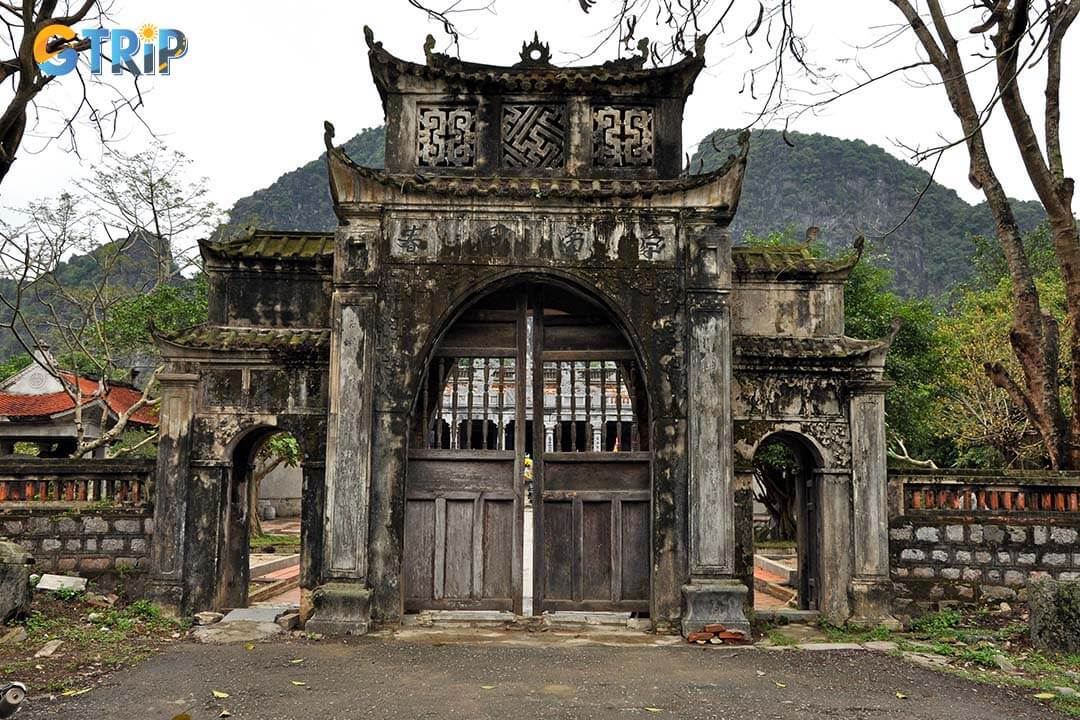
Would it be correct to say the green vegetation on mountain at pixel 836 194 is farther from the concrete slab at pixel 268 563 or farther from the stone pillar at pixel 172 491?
the stone pillar at pixel 172 491

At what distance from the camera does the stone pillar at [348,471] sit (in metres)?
9.35

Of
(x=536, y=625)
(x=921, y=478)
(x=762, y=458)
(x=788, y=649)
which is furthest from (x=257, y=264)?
(x=762, y=458)

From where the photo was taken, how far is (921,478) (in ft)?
34.3

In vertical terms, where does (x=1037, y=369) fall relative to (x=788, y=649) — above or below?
above

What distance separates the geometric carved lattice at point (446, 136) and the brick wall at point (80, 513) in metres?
5.11

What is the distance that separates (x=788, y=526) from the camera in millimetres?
22703

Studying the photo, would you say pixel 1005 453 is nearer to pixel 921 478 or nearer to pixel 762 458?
pixel 762 458

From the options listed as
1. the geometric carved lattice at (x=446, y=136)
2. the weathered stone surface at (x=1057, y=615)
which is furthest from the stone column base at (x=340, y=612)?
the weathered stone surface at (x=1057, y=615)

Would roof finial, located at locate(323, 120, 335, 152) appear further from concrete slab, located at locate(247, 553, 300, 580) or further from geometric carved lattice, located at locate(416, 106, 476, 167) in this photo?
concrete slab, located at locate(247, 553, 300, 580)

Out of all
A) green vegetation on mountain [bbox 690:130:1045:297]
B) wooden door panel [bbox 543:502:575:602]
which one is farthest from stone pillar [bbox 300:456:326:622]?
green vegetation on mountain [bbox 690:130:1045:297]

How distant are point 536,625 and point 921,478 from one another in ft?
16.2

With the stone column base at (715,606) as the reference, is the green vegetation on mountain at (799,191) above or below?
above

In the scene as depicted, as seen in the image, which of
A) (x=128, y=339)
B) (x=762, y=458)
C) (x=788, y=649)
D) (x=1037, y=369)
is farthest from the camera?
(x=128, y=339)

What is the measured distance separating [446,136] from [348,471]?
4121 millimetres
